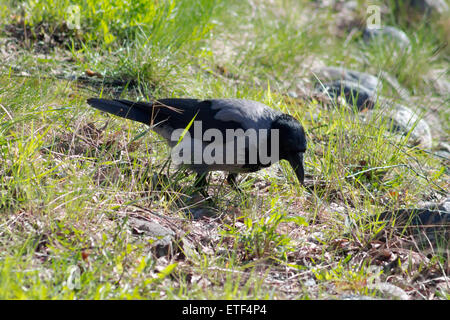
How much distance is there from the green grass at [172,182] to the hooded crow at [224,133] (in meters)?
0.18

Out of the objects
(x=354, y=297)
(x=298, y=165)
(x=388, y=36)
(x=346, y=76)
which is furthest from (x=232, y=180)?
(x=388, y=36)

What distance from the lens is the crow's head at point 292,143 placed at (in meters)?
3.99

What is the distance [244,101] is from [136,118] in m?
0.89

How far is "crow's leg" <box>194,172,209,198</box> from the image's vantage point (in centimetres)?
396

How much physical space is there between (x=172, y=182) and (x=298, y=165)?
100 centimetres

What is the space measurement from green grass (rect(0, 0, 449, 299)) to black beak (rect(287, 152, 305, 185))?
4.1 inches

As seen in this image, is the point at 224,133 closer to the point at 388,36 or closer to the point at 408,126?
the point at 408,126

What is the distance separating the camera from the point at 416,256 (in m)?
3.33

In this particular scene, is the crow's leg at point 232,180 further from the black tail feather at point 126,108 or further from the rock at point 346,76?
the rock at point 346,76

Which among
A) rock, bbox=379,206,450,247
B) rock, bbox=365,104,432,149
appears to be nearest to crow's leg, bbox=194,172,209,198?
rock, bbox=379,206,450,247

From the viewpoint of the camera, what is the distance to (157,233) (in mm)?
3135

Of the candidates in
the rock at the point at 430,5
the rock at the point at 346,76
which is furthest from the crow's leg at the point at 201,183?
the rock at the point at 430,5
